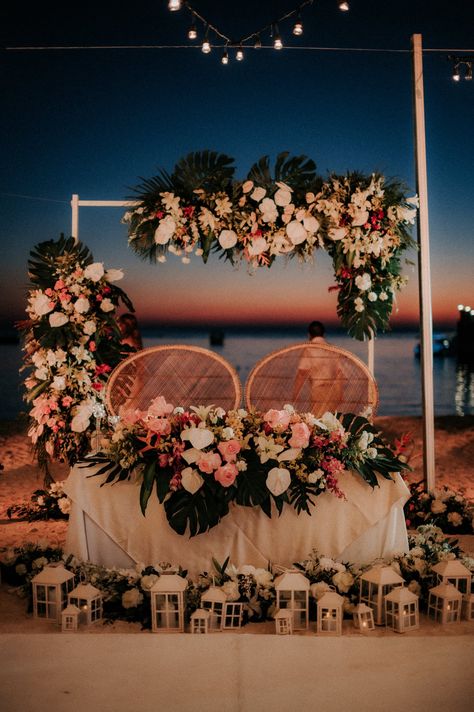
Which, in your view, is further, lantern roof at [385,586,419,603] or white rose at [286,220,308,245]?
white rose at [286,220,308,245]

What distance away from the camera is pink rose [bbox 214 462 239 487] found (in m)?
3.10

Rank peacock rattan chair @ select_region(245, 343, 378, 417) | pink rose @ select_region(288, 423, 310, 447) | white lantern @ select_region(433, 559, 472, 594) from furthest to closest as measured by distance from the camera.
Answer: peacock rattan chair @ select_region(245, 343, 378, 417), pink rose @ select_region(288, 423, 310, 447), white lantern @ select_region(433, 559, 472, 594)

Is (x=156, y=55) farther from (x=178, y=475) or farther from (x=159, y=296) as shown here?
(x=178, y=475)

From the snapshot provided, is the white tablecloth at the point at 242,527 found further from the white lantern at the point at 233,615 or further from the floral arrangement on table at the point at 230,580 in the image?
the white lantern at the point at 233,615

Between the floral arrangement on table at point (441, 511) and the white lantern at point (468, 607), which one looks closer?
the white lantern at point (468, 607)

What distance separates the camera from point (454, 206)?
11.6 m

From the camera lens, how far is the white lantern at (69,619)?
287cm

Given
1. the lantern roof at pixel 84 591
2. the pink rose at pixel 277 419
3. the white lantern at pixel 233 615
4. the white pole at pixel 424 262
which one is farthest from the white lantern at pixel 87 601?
Result: the white pole at pixel 424 262

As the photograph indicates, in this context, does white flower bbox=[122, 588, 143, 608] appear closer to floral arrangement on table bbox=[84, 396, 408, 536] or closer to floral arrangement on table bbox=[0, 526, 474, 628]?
floral arrangement on table bbox=[0, 526, 474, 628]

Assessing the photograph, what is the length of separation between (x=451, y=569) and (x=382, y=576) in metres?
0.37

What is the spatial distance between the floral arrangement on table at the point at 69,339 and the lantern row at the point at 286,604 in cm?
137

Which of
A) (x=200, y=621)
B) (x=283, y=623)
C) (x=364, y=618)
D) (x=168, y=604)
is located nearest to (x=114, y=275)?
(x=168, y=604)

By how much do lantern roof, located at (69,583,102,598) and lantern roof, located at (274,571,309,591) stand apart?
817 millimetres

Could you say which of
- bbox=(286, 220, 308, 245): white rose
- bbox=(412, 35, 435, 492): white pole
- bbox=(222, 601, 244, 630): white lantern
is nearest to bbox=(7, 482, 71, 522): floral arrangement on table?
bbox=(222, 601, 244, 630): white lantern
